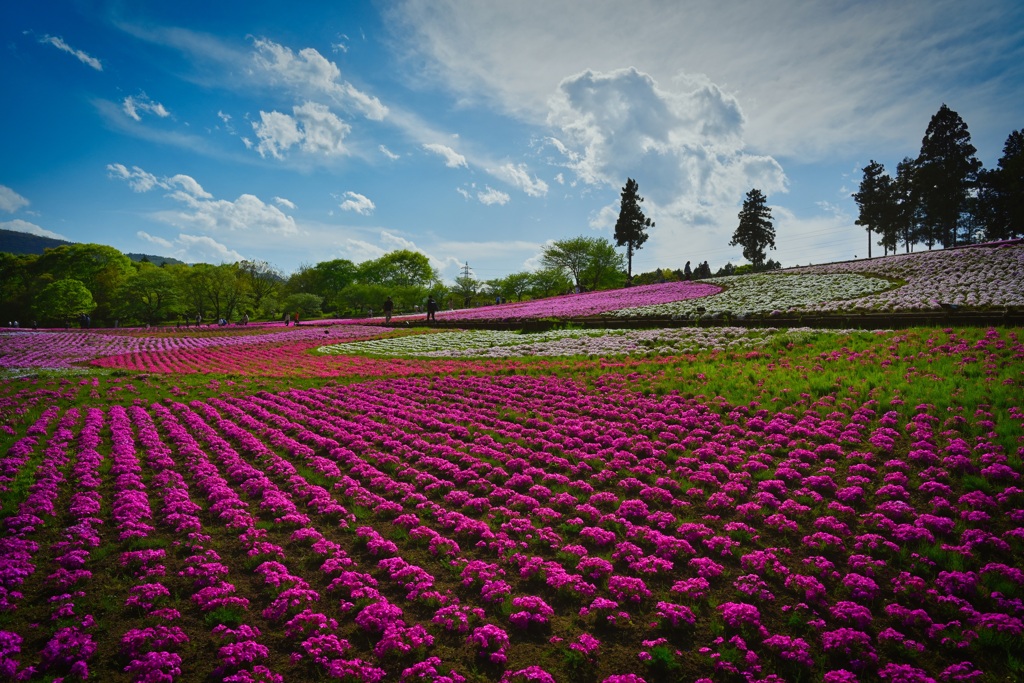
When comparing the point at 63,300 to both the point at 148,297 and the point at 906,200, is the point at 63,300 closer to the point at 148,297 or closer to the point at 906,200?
the point at 148,297

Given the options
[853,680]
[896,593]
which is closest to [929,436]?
[896,593]

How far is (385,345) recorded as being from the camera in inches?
1276

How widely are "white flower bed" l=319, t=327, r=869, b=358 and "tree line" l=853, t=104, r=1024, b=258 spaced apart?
53.5 m

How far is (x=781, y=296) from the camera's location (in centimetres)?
3189

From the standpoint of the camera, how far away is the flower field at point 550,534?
502 cm

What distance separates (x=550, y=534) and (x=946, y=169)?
7510 cm

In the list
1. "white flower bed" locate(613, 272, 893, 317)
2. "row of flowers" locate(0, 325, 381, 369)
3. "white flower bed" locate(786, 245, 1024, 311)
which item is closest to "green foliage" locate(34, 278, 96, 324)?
"row of flowers" locate(0, 325, 381, 369)

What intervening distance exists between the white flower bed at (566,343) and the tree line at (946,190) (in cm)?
5348

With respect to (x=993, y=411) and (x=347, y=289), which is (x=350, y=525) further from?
(x=347, y=289)

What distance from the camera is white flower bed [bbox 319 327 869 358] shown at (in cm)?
2073

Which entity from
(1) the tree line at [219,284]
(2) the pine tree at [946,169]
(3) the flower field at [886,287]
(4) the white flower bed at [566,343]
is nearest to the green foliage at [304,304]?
(1) the tree line at [219,284]

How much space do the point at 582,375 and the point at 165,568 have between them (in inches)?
544

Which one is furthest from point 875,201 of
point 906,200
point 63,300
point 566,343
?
point 63,300

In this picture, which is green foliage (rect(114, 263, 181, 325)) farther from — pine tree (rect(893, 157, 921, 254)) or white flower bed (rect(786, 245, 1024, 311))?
pine tree (rect(893, 157, 921, 254))
